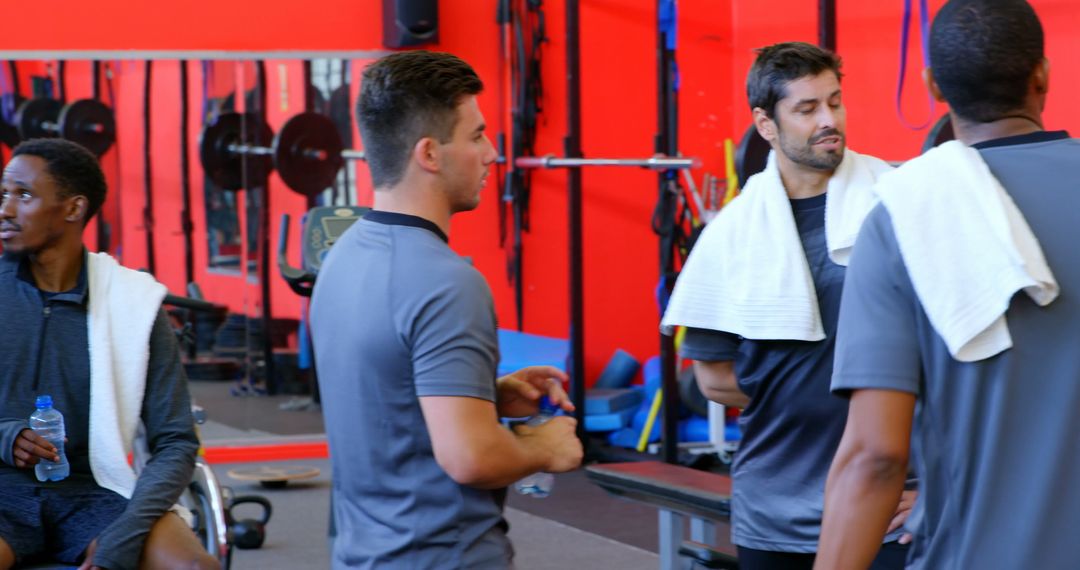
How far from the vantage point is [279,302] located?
6.43 metres

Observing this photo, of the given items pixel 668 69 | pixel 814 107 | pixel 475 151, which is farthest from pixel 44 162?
pixel 668 69

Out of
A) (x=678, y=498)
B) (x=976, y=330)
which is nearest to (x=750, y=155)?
(x=678, y=498)

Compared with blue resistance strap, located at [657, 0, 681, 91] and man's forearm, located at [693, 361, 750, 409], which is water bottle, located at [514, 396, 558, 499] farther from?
blue resistance strap, located at [657, 0, 681, 91]

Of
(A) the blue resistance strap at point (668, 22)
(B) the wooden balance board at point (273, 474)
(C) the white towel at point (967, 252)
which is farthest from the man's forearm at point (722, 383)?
(B) the wooden balance board at point (273, 474)

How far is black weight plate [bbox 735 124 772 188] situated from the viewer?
3297mm

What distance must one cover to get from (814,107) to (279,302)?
4.45 metres

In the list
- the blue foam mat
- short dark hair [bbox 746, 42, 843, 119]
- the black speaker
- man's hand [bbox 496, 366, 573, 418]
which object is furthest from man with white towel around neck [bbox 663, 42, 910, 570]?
the black speaker

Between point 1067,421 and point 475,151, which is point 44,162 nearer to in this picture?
point 475,151

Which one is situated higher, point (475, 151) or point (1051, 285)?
point (475, 151)

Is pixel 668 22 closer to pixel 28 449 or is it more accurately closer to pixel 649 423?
pixel 649 423

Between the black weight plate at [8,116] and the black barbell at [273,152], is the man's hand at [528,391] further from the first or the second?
the black weight plate at [8,116]

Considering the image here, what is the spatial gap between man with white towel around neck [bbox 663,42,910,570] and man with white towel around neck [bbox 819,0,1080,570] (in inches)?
27.1

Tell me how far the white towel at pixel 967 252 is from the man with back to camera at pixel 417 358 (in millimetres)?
518

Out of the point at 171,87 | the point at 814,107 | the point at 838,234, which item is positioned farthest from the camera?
the point at 171,87
